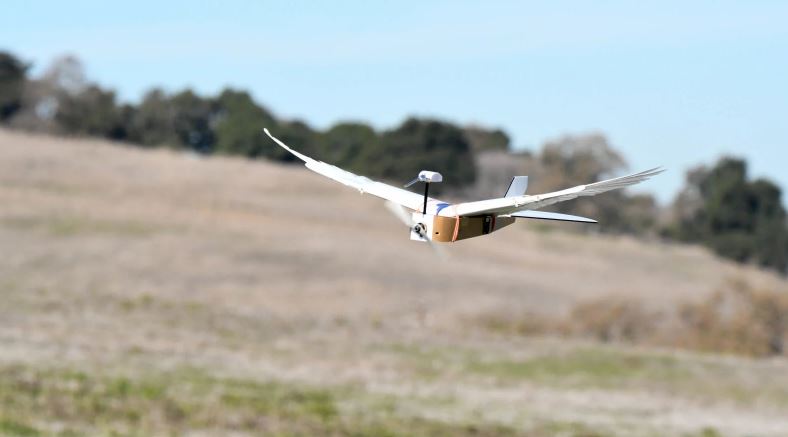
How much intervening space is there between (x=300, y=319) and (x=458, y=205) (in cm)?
7983

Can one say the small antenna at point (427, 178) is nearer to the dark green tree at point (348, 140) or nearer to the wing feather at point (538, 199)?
the wing feather at point (538, 199)

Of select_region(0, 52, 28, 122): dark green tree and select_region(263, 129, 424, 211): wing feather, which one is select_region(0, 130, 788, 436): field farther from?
select_region(0, 52, 28, 122): dark green tree

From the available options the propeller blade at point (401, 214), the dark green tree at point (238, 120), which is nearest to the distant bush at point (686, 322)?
the dark green tree at point (238, 120)

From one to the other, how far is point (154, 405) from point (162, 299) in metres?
41.7

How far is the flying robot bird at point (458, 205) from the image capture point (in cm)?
335

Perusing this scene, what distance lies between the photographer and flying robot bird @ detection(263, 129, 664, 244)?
3348 millimetres

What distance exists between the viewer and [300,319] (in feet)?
272

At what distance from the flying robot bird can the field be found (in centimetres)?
7

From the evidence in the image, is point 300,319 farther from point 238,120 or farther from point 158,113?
point 238,120

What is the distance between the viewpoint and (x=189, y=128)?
5.10m

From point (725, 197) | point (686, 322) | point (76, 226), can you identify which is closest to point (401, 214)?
point (725, 197)

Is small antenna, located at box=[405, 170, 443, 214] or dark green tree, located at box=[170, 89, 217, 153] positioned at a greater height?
dark green tree, located at box=[170, 89, 217, 153]

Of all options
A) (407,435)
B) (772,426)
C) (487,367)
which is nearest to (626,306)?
(487,367)

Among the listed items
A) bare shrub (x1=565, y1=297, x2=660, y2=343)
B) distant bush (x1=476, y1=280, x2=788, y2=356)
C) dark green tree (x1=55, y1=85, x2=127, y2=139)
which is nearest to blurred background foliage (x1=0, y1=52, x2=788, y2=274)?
dark green tree (x1=55, y1=85, x2=127, y2=139)
